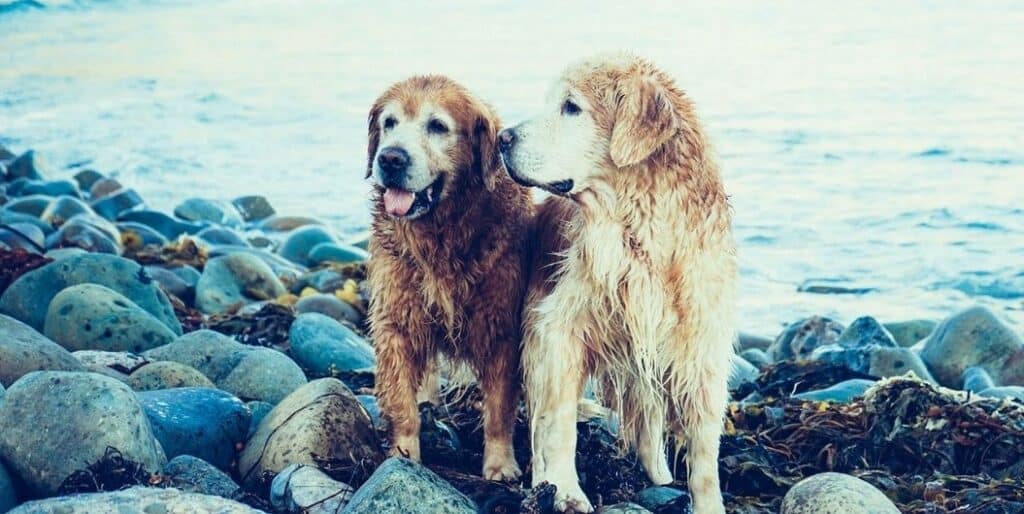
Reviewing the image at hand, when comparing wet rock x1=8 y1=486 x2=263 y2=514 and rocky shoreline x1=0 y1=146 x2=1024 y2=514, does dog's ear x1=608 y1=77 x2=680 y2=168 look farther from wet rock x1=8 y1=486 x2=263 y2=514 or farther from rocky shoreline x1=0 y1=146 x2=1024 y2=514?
wet rock x1=8 y1=486 x2=263 y2=514

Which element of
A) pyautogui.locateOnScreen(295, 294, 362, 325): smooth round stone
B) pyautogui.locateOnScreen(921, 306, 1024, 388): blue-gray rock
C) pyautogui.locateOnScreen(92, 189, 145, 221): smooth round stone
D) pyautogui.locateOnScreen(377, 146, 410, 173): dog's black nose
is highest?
pyautogui.locateOnScreen(377, 146, 410, 173): dog's black nose

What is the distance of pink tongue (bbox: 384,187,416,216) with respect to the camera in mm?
5254

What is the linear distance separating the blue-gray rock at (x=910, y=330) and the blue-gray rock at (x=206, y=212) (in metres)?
7.61

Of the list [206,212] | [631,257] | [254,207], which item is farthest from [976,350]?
[254,207]

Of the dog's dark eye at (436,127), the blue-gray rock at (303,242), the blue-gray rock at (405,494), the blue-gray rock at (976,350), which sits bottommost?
the blue-gray rock at (303,242)

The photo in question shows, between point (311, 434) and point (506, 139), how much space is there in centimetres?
145

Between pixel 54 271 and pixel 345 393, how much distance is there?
3175 millimetres

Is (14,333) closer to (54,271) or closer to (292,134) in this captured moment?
(54,271)

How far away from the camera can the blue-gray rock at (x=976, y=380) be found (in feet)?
25.3

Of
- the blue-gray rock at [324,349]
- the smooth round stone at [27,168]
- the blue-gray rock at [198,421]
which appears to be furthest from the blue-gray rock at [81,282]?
the smooth round stone at [27,168]

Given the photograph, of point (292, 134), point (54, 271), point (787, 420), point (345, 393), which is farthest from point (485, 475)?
point (292, 134)

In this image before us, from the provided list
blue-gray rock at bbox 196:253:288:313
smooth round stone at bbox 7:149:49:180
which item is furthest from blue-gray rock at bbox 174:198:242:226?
blue-gray rock at bbox 196:253:288:313

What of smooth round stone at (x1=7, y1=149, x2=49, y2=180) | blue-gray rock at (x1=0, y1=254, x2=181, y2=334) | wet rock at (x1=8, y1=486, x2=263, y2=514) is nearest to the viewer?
wet rock at (x1=8, y1=486, x2=263, y2=514)

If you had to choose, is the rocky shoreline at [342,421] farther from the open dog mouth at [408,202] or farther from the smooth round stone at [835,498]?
the open dog mouth at [408,202]
